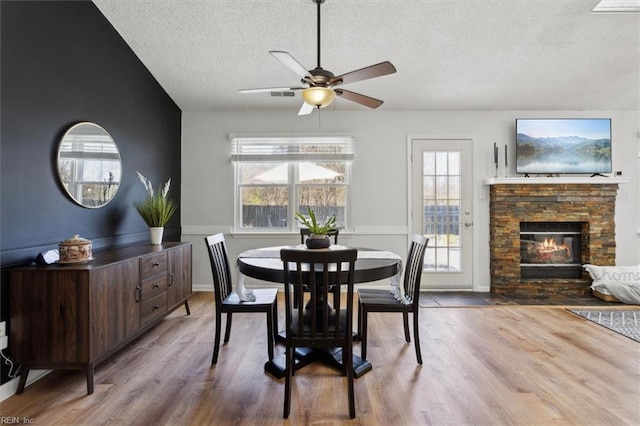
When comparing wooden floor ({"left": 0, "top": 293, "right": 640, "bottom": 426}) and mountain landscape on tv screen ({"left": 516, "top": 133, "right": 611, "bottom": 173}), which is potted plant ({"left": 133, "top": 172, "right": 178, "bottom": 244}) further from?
mountain landscape on tv screen ({"left": 516, "top": 133, "right": 611, "bottom": 173})

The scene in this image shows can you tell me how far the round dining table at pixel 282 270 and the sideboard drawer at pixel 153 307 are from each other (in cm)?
91

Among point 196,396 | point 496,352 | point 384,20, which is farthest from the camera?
point 384,20

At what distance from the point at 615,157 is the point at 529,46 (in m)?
2.41

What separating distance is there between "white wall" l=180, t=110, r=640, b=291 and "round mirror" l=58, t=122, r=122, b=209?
57.9 inches

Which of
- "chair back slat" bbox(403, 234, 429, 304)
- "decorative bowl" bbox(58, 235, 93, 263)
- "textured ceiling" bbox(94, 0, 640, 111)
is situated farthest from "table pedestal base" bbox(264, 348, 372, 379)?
"textured ceiling" bbox(94, 0, 640, 111)

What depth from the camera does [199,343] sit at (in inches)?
113

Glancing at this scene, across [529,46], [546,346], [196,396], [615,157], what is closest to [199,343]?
[196,396]

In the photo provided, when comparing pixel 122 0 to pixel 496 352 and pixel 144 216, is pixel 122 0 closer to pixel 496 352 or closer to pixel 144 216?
pixel 144 216

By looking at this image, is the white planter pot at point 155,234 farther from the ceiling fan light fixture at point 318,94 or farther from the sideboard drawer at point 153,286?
the ceiling fan light fixture at point 318,94

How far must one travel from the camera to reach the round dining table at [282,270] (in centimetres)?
210

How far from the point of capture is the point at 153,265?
2865mm

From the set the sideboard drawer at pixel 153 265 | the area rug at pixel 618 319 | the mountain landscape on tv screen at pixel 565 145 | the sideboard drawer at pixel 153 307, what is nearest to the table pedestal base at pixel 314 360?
the sideboard drawer at pixel 153 307

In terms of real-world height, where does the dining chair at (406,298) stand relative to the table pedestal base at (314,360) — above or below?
above

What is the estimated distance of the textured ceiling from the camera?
116 inches
